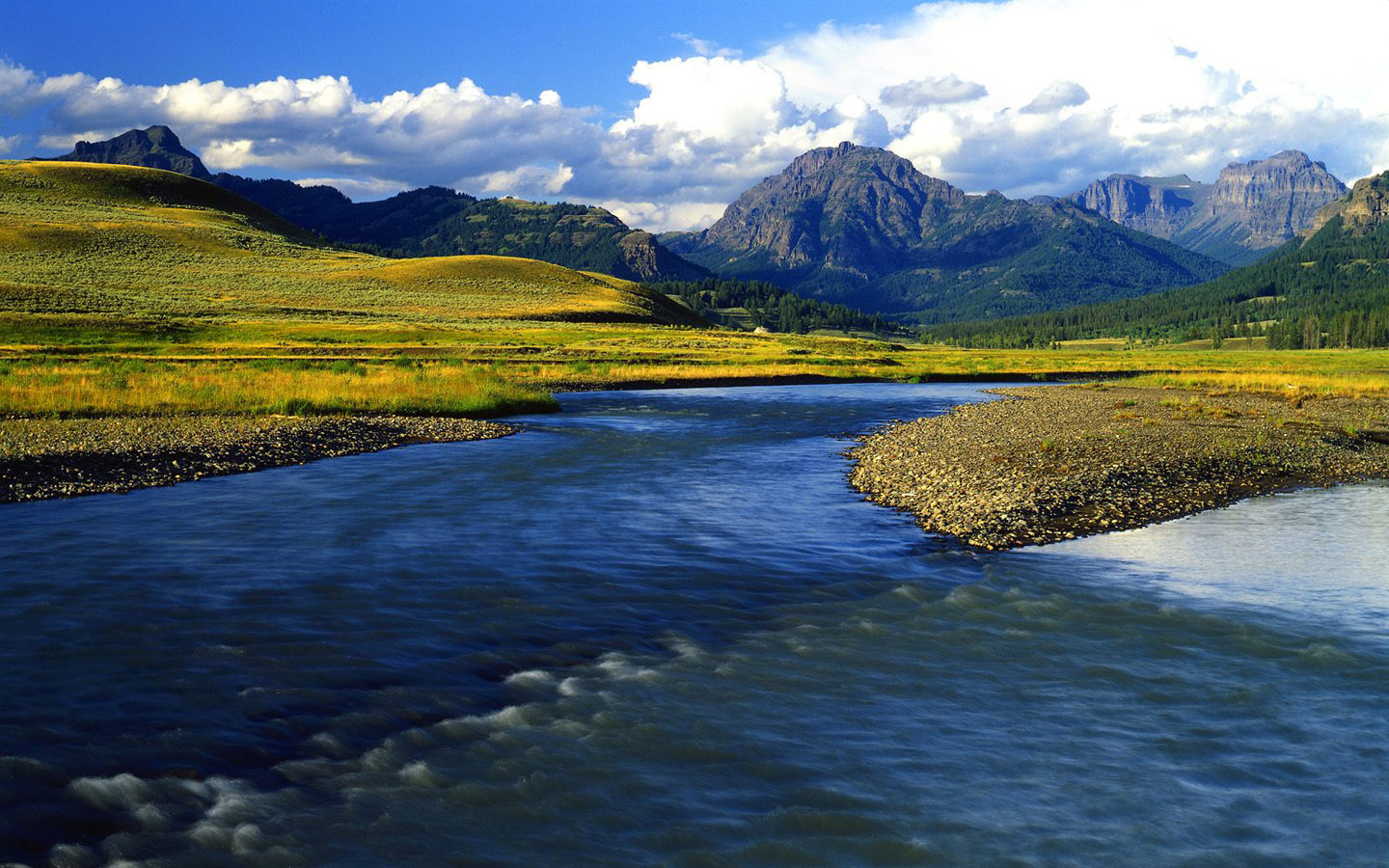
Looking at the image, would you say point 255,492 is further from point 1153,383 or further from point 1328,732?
point 1153,383

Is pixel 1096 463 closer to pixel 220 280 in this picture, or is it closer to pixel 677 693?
pixel 677 693

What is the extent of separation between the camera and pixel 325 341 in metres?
97.6

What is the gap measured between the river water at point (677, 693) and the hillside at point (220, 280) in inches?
3996

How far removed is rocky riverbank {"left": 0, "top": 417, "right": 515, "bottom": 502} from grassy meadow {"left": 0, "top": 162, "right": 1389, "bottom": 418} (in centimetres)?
438

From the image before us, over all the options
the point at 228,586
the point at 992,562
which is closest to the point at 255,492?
the point at 228,586

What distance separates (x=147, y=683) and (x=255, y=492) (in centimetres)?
1614

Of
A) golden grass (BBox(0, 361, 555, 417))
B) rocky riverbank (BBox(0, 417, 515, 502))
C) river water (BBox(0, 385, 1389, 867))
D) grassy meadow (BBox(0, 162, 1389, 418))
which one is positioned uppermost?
grassy meadow (BBox(0, 162, 1389, 418))

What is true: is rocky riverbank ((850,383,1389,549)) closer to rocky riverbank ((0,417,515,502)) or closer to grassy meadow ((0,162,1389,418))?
rocky riverbank ((0,417,515,502))

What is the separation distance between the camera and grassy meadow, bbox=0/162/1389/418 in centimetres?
5047

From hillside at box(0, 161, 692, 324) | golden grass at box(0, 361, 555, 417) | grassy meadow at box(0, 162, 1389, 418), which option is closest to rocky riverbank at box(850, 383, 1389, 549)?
golden grass at box(0, 361, 555, 417)

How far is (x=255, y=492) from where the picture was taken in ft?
92.1

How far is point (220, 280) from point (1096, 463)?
15003cm

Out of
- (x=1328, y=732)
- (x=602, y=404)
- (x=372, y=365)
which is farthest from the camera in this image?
(x=372, y=365)

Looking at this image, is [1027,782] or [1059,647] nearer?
[1027,782]
